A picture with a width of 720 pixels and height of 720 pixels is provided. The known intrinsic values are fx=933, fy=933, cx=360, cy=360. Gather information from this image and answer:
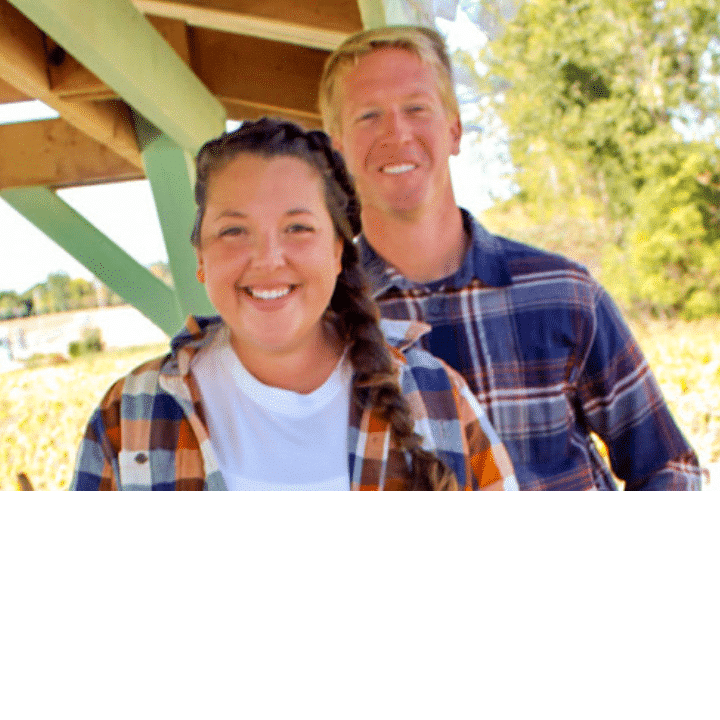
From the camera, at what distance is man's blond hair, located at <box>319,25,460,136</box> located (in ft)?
3.96

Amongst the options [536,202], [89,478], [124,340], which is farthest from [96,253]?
[536,202]

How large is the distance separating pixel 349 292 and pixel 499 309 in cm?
28

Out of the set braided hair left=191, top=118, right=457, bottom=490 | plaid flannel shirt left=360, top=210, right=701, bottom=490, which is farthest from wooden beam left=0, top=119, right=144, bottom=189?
braided hair left=191, top=118, right=457, bottom=490

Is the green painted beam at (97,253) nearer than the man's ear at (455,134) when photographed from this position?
No

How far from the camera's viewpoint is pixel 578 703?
0.21 m

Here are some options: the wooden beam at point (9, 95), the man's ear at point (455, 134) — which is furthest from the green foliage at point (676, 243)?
the man's ear at point (455, 134)

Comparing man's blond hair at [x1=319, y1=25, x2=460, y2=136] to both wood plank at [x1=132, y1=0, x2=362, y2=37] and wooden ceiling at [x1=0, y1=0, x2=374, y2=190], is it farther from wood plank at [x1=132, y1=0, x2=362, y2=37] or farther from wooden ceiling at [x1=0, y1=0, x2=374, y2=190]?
wood plank at [x1=132, y1=0, x2=362, y2=37]

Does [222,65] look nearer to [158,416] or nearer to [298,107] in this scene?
[298,107]

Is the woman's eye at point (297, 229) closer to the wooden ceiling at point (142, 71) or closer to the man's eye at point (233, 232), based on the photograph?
the man's eye at point (233, 232)

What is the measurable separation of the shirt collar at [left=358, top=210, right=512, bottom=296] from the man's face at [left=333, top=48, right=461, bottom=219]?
67 millimetres

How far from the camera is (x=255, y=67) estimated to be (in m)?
2.38

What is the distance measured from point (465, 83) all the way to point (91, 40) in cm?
57

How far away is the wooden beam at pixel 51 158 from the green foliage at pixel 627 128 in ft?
28.1

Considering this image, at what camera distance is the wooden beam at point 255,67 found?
236cm
